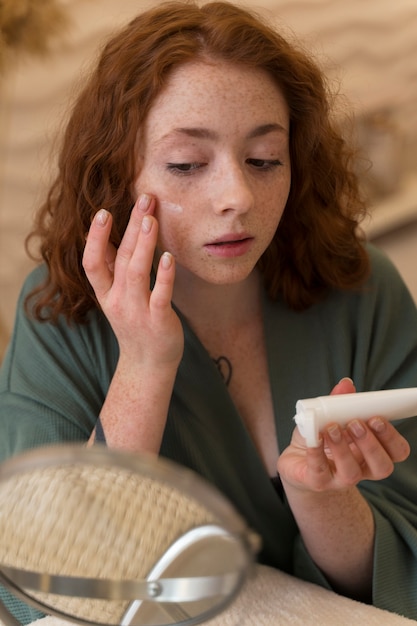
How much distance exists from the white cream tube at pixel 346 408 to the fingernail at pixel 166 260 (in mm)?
179

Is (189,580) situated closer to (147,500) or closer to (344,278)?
(147,500)

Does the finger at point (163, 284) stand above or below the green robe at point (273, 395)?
above

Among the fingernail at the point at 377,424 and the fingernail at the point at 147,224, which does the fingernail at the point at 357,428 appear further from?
the fingernail at the point at 147,224

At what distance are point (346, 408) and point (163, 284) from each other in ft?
0.67

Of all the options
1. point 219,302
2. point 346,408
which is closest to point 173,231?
point 219,302

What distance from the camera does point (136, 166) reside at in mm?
814

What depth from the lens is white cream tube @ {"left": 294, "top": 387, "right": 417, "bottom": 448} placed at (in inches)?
24.7

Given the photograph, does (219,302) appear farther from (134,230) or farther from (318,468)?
(318,468)

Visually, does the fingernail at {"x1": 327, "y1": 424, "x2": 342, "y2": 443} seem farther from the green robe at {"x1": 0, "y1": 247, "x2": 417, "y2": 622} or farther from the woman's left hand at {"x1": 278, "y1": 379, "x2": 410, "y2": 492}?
the green robe at {"x1": 0, "y1": 247, "x2": 417, "y2": 622}

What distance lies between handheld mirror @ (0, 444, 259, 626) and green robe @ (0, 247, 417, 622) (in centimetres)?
35

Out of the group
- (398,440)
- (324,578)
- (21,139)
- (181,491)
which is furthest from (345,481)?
(21,139)

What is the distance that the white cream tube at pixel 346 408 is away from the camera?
2.06ft

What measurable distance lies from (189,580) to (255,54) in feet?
1.70

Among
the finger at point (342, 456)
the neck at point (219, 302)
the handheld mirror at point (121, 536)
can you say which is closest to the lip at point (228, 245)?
the neck at point (219, 302)
